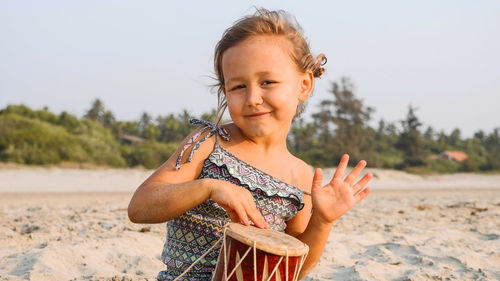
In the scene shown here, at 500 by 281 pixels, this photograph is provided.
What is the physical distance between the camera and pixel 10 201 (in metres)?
7.59

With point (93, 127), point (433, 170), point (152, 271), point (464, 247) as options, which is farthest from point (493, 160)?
point (152, 271)

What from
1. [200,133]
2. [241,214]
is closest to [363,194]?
[241,214]

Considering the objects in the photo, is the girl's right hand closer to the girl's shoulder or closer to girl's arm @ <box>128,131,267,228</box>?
girl's arm @ <box>128,131,267,228</box>

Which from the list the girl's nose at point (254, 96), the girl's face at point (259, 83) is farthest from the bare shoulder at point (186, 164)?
the girl's nose at point (254, 96)

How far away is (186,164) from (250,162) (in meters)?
0.31

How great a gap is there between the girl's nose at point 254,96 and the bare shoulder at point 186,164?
0.95ft

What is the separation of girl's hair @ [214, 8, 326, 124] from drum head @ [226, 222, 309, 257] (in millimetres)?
812

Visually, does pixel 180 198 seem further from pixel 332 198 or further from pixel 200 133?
pixel 332 198

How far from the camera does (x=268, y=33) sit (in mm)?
2062

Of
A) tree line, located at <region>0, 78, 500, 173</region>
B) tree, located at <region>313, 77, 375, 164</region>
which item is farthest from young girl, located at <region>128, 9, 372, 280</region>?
tree, located at <region>313, 77, 375, 164</region>

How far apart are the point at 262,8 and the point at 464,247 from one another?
308cm

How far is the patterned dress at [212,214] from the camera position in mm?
2016

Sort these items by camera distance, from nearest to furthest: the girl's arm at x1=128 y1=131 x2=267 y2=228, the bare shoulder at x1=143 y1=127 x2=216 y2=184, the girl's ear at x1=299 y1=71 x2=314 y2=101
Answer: the girl's arm at x1=128 y1=131 x2=267 y2=228 → the bare shoulder at x1=143 y1=127 x2=216 y2=184 → the girl's ear at x1=299 y1=71 x2=314 y2=101

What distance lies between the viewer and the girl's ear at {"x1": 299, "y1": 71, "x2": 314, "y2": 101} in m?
2.25
